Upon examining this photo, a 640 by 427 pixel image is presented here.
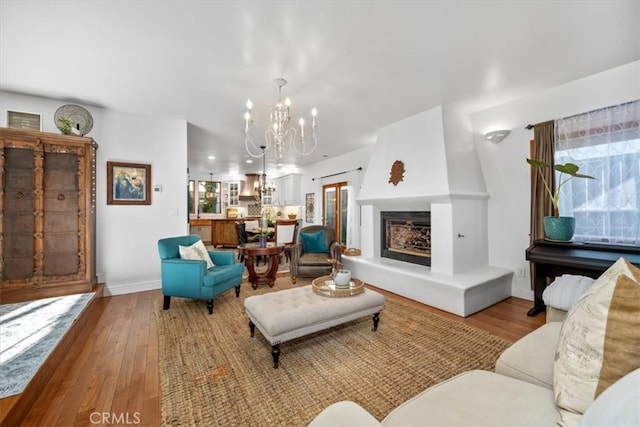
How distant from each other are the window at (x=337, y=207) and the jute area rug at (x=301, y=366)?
12.6ft

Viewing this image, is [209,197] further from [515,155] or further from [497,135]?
[515,155]

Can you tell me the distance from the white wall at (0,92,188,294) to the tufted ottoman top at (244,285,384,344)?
8.48 ft

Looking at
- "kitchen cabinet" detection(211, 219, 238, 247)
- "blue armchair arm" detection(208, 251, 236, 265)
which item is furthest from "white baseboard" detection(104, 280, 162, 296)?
"kitchen cabinet" detection(211, 219, 238, 247)

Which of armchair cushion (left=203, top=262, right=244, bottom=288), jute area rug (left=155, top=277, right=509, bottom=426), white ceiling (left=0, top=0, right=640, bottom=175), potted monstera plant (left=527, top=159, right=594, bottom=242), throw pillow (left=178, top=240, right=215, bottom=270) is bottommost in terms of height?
jute area rug (left=155, top=277, right=509, bottom=426)

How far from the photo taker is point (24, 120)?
331 centimetres

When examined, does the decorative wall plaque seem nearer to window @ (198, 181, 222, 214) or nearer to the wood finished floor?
the wood finished floor

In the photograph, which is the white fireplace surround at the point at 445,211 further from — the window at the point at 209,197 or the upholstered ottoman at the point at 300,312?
the window at the point at 209,197

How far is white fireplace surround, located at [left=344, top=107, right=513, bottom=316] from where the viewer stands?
3291mm

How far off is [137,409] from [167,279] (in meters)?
1.71

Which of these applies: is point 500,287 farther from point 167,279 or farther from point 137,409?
point 167,279

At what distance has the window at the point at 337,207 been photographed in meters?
6.69

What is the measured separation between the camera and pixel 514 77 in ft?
9.50

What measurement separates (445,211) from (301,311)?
2.44 m

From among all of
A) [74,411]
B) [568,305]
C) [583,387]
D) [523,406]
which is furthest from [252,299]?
[568,305]
